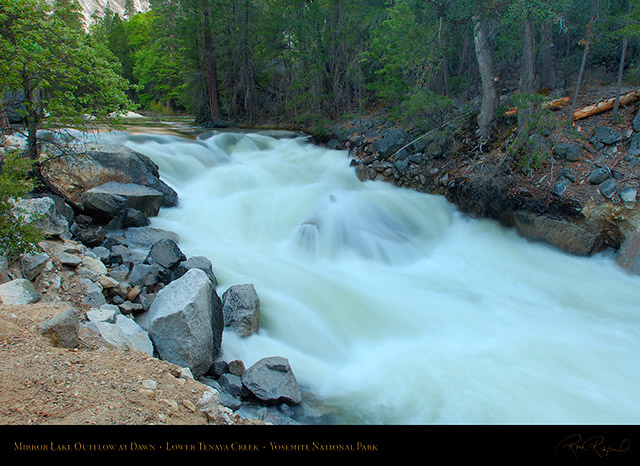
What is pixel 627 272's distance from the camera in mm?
7562

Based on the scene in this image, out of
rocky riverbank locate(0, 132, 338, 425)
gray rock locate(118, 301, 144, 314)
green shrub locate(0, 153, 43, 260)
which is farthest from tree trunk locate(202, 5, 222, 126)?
gray rock locate(118, 301, 144, 314)

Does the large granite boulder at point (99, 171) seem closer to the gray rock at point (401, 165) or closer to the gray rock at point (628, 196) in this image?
the gray rock at point (401, 165)

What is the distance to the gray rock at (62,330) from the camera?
3.10m

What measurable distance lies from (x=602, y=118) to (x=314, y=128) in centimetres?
1033

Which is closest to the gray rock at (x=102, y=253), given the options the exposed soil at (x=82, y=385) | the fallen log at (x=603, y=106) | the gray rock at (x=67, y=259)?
the gray rock at (x=67, y=259)

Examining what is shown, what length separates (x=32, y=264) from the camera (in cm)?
436

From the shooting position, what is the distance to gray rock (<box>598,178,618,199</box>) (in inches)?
312

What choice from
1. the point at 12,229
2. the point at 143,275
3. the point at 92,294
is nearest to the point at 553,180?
the point at 143,275

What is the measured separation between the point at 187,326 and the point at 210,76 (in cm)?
1879

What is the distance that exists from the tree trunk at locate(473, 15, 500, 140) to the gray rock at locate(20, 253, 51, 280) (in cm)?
1030

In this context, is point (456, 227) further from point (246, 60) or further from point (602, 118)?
point (246, 60)

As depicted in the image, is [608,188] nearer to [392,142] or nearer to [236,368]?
[392,142]

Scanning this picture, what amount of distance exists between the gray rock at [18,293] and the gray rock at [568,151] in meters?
10.2

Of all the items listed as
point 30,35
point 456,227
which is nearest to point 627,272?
point 456,227
